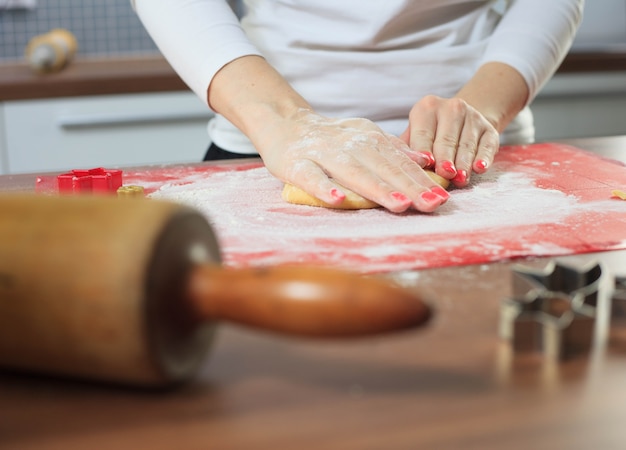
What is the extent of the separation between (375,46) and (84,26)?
1407mm

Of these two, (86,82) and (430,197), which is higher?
(430,197)

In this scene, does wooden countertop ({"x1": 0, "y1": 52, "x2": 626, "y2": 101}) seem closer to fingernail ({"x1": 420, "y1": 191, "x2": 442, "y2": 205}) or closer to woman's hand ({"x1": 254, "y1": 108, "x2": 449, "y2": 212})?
woman's hand ({"x1": 254, "y1": 108, "x2": 449, "y2": 212})

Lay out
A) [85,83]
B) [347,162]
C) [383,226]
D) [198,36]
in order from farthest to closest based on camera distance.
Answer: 1. [85,83]
2. [198,36]
3. [347,162]
4. [383,226]

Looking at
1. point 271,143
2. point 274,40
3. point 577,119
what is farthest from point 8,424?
point 577,119

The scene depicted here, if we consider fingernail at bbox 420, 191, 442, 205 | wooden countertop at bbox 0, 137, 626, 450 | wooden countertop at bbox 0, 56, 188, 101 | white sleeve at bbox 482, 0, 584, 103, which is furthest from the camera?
wooden countertop at bbox 0, 56, 188, 101

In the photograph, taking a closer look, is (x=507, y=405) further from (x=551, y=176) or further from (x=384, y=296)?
(x=551, y=176)

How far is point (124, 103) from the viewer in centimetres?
198

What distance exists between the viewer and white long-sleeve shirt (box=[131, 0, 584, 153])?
118 centimetres

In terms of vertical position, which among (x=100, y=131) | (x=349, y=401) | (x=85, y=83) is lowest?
(x=100, y=131)

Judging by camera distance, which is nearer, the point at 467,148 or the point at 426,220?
the point at 426,220

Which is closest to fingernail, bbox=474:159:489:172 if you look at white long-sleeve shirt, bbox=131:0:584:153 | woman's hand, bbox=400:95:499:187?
woman's hand, bbox=400:95:499:187

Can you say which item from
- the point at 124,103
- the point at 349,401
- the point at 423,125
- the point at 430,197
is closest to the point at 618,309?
the point at 349,401

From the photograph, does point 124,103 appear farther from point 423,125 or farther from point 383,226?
point 383,226

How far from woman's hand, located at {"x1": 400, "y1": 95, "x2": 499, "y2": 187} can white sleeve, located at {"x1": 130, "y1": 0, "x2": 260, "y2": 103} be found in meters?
0.25
